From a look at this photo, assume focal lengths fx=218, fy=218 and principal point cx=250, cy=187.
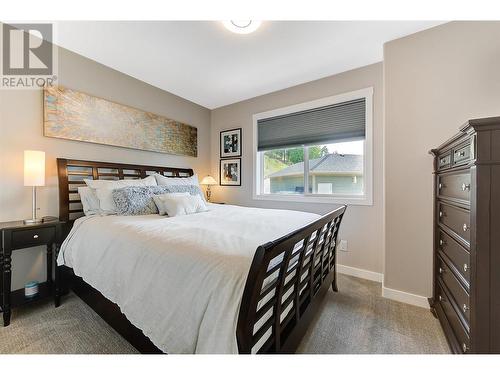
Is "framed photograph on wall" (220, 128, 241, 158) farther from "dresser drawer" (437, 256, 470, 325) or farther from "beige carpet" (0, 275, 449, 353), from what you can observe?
"dresser drawer" (437, 256, 470, 325)

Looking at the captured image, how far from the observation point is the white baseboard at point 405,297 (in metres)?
1.99

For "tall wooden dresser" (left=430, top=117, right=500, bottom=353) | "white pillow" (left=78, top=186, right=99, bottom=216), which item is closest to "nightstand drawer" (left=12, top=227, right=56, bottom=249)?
"white pillow" (left=78, top=186, right=99, bottom=216)

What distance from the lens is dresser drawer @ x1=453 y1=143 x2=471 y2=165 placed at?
114 cm

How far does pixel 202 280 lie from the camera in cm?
99

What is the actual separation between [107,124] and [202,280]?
254 centimetres

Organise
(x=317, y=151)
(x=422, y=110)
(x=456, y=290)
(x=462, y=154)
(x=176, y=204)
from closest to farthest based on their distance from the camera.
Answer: (x=462, y=154), (x=456, y=290), (x=422, y=110), (x=176, y=204), (x=317, y=151)

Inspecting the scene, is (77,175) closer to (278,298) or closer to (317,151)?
(278,298)

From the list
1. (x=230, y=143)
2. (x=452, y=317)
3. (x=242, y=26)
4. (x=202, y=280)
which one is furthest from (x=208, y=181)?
(x=452, y=317)

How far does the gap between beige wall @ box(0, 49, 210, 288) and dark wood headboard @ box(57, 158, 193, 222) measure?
0.40 ft

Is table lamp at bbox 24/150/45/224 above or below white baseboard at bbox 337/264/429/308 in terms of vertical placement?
above

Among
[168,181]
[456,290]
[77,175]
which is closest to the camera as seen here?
[456,290]
